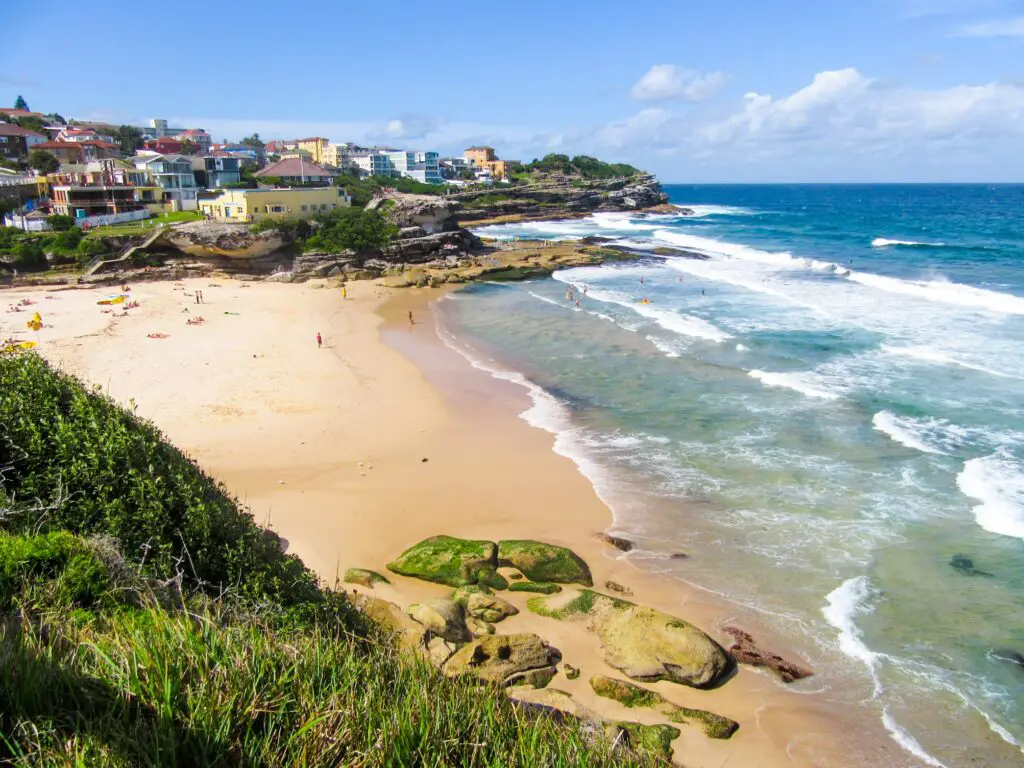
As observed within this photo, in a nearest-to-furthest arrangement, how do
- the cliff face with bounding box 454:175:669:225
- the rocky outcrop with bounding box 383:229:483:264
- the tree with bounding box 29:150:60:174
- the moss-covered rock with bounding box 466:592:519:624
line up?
the moss-covered rock with bounding box 466:592:519:624, the rocky outcrop with bounding box 383:229:483:264, the tree with bounding box 29:150:60:174, the cliff face with bounding box 454:175:669:225

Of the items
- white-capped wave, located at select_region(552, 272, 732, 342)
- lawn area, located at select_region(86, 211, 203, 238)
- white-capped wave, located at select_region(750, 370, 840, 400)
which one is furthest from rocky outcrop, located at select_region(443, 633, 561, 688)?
lawn area, located at select_region(86, 211, 203, 238)

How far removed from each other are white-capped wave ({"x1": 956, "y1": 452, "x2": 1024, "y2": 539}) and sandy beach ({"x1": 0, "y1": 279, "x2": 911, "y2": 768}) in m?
7.19

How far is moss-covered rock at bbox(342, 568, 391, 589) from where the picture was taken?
509 inches

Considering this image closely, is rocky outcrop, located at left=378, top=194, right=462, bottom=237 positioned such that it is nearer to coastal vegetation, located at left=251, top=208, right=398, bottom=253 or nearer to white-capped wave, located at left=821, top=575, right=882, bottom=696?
coastal vegetation, located at left=251, top=208, right=398, bottom=253

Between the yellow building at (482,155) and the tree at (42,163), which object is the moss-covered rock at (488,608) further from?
the yellow building at (482,155)

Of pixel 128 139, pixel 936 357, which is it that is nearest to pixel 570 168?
pixel 128 139

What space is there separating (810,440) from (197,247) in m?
40.8

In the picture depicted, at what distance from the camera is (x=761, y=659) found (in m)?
11.2

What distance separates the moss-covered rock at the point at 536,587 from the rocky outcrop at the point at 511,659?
1.81 metres

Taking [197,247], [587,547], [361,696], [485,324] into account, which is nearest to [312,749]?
[361,696]

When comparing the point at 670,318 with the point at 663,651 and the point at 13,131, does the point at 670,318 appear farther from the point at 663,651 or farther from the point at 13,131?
the point at 13,131

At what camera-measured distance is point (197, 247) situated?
45.4 metres

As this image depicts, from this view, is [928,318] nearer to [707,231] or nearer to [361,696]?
[361,696]

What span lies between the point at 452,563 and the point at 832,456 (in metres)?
11.1
